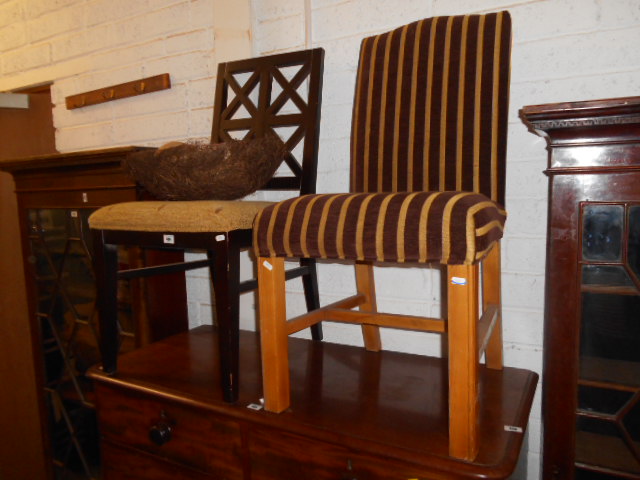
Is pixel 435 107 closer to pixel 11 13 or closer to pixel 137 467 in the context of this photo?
pixel 137 467

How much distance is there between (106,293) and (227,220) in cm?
42

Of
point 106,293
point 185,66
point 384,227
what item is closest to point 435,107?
point 384,227

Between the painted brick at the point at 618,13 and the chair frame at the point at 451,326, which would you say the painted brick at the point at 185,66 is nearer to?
the chair frame at the point at 451,326

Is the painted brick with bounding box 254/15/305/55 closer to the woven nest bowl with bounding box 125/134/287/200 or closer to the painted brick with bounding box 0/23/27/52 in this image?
the woven nest bowl with bounding box 125/134/287/200

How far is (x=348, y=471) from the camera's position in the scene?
78 cm

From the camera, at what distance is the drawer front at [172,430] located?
925 millimetres

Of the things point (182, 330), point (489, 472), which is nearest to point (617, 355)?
point (489, 472)

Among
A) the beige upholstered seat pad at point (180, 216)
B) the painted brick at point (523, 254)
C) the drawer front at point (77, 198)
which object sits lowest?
the painted brick at point (523, 254)

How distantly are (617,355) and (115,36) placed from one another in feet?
6.44

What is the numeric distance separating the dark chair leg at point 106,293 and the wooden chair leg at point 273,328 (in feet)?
1.52

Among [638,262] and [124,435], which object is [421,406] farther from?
[124,435]

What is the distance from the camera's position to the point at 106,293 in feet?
3.60

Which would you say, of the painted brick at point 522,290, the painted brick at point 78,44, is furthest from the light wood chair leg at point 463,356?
the painted brick at point 78,44

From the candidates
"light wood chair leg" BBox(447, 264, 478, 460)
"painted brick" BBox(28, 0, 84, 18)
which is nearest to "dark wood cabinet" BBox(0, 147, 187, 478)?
"painted brick" BBox(28, 0, 84, 18)
